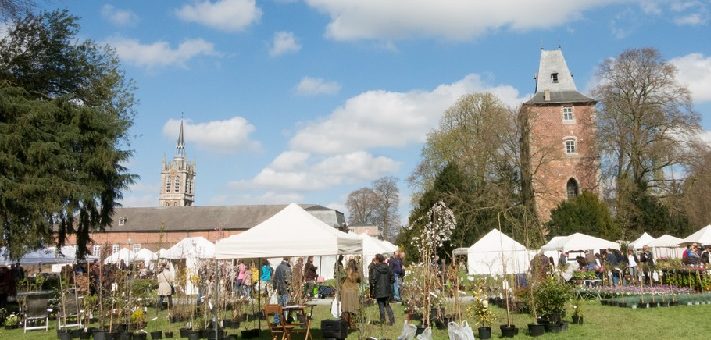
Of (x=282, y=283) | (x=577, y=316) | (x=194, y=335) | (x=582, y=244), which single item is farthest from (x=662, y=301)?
(x=194, y=335)

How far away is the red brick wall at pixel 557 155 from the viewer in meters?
41.2

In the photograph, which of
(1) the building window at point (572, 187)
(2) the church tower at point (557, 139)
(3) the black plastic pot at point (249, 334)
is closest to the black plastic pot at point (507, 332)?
(3) the black plastic pot at point (249, 334)

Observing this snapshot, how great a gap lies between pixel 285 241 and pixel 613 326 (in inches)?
267

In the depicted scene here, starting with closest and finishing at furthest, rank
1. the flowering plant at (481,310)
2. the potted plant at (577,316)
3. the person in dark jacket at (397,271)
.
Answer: the flowering plant at (481,310), the potted plant at (577,316), the person in dark jacket at (397,271)

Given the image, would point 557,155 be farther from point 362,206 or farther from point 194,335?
point 362,206

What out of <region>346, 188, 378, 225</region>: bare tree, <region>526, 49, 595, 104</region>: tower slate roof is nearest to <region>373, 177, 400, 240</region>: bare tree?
<region>346, 188, 378, 225</region>: bare tree

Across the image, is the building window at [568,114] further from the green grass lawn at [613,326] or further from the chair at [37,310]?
the chair at [37,310]

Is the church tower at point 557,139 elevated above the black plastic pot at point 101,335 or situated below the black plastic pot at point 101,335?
above

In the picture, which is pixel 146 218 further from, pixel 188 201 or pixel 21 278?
pixel 21 278

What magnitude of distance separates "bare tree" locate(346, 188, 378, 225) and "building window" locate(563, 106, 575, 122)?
33.1 m

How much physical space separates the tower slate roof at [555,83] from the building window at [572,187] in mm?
6249

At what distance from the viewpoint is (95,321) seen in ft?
49.9

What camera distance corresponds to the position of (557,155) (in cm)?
4147

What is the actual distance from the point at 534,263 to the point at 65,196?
12.9 meters
